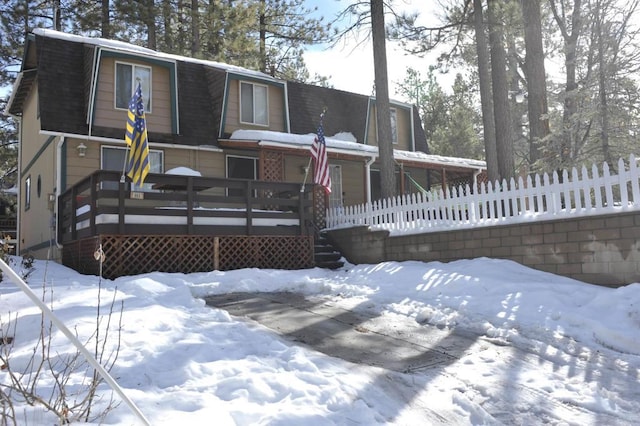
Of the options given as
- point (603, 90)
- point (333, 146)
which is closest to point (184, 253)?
point (333, 146)

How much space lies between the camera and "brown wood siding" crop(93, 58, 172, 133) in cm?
1265

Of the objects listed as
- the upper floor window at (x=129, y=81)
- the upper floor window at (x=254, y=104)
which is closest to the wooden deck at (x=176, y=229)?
the upper floor window at (x=129, y=81)

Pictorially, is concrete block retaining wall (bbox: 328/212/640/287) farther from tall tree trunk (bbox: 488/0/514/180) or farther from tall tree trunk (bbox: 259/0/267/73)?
tall tree trunk (bbox: 259/0/267/73)

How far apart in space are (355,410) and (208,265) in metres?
7.16

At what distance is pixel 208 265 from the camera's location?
9.97 m

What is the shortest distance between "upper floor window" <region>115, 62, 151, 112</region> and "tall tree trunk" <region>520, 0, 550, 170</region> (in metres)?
10.8

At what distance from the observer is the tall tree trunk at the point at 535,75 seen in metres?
13.7

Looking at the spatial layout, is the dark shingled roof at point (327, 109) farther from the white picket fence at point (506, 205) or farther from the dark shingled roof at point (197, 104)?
the white picket fence at point (506, 205)

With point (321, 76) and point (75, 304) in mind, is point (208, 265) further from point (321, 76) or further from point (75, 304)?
point (321, 76)

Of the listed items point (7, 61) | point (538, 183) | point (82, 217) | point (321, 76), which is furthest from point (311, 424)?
point (321, 76)

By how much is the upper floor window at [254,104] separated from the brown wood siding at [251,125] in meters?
0.14

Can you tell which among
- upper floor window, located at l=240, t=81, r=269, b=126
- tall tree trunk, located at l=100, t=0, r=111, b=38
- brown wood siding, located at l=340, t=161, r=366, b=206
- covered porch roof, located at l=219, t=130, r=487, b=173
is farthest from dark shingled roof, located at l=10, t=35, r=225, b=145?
tall tree trunk, located at l=100, t=0, r=111, b=38

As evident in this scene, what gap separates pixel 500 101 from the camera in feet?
43.4

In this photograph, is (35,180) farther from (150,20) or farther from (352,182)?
(352,182)
